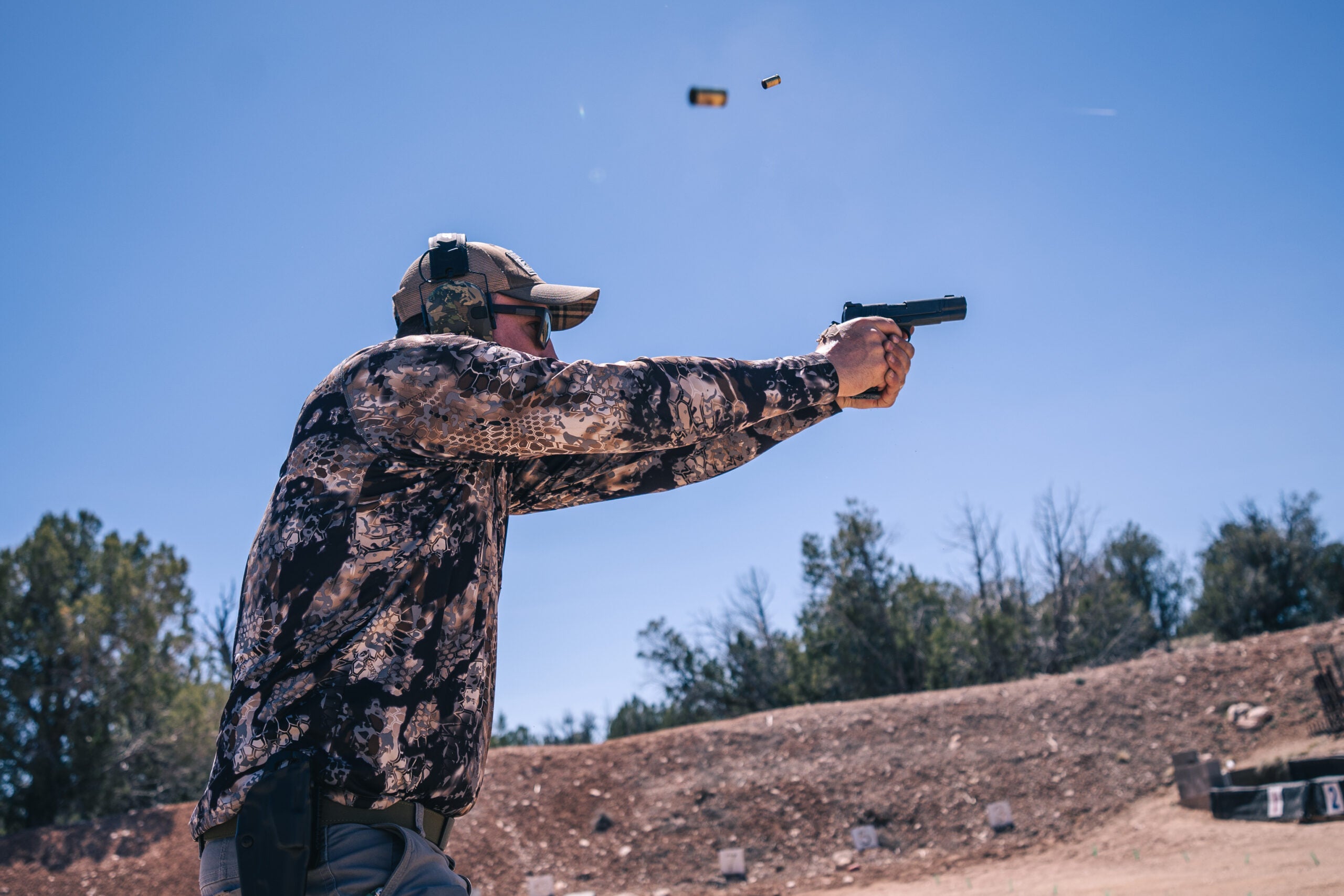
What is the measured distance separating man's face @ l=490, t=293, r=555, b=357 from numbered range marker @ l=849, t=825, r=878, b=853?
1211 cm

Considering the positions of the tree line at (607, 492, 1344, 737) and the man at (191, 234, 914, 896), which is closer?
the man at (191, 234, 914, 896)

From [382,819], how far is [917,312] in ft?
6.79

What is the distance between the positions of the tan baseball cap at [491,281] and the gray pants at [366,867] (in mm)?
1193

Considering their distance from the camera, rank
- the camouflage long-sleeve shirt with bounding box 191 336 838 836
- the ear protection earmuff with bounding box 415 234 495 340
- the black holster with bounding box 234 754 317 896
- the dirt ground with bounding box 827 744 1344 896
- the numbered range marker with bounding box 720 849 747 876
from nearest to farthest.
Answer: the black holster with bounding box 234 754 317 896, the camouflage long-sleeve shirt with bounding box 191 336 838 836, the ear protection earmuff with bounding box 415 234 495 340, the dirt ground with bounding box 827 744 1344 896, the numbered range marker with bounding box 720 849 747 876

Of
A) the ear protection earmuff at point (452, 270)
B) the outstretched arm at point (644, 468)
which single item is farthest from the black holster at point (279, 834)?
the ear protection earmuff at point (452, 270)

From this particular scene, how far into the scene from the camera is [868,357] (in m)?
2.25

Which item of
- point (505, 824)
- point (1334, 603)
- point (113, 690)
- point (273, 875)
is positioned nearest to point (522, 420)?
point (273, 875)

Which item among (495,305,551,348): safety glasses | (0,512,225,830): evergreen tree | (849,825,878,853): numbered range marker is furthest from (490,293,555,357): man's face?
(0,512,225,830): evergreen tree

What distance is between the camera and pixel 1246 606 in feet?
85.3

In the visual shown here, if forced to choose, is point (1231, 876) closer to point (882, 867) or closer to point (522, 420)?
point (882, 867)

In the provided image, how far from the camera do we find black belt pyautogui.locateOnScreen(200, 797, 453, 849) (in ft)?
5.11

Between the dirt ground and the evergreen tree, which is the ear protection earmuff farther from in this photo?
the evergreen tree

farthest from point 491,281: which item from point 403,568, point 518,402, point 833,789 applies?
point 833,789

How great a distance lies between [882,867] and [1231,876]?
4.87 meters
